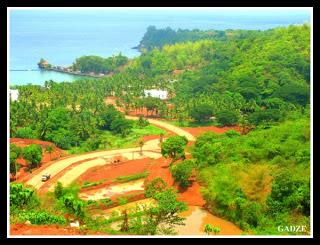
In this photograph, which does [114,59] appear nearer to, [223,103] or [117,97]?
[117,97]

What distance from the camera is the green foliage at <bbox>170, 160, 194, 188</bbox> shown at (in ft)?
61.0

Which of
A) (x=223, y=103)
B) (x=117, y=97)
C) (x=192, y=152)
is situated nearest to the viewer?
(x=192, y=152)

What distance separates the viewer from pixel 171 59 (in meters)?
50.1

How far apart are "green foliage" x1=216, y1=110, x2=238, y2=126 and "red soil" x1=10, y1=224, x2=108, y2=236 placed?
672 inches

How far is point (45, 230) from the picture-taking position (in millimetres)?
12102

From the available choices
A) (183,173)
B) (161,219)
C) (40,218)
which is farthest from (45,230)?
(183,173)

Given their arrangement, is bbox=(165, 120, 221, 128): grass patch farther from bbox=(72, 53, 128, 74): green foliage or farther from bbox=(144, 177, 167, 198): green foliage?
bbox=(72, 53, 128, 74): green foliage

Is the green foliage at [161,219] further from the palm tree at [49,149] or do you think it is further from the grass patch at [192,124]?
the grass patch at [192,124]

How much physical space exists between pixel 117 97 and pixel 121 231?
2346 centimetres

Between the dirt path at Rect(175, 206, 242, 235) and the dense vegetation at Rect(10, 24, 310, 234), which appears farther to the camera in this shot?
the dense vegetation at Rect(10, 24, 310, 234)

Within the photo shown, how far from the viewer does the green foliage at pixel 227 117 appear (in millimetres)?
28641

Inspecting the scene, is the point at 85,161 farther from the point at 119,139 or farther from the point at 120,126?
the point at 120,126

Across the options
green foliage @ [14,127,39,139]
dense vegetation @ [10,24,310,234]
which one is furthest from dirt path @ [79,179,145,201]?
green foliage @ [14,127,39,139]
